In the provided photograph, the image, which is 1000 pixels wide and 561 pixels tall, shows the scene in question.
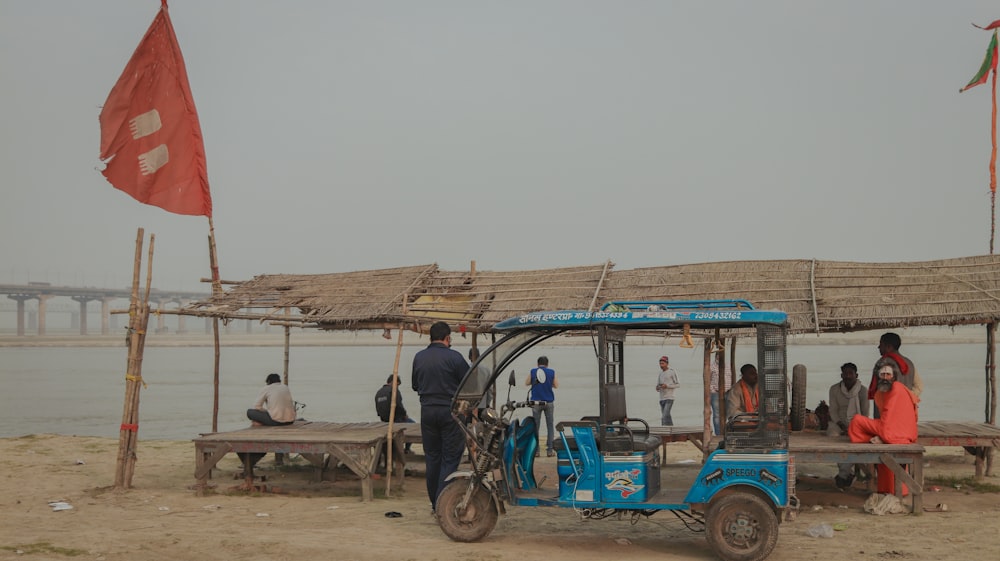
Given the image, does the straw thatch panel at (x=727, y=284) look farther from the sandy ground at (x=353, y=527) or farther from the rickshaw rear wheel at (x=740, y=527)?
the rickshaw rear wheel at (x=740, y=527)

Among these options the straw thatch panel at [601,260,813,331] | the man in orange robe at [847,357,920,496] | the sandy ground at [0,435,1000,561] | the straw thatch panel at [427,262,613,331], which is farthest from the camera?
the straw thatch panel at [427,262,613,331]

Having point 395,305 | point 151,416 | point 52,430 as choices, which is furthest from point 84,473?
point 151,416

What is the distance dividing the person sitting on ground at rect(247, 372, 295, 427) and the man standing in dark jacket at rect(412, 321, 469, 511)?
138 inches

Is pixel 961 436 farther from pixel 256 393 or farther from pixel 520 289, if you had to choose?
pixel 256 393

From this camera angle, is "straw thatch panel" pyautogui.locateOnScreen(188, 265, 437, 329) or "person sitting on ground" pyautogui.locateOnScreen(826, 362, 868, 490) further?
"straw thatch panel" pyautogui.locateOnScreen(188, 265, 437, 329)

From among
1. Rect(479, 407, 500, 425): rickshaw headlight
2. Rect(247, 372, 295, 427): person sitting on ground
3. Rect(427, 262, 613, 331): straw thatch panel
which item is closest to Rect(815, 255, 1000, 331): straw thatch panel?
Rect(427, 262, 613, 331): straw thatch panel

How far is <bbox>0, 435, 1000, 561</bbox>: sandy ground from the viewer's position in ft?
25.9

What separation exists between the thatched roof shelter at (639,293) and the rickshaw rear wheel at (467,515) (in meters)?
3.56

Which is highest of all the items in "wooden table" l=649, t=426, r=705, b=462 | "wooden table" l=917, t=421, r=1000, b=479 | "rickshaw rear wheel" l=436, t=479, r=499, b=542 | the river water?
"wooden table" l=917, t=421, r=1000, b=479

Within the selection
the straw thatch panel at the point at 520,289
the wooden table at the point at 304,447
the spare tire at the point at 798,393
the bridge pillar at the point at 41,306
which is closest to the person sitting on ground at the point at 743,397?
the spare tire at the point at 798,393

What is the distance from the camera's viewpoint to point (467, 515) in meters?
8.19

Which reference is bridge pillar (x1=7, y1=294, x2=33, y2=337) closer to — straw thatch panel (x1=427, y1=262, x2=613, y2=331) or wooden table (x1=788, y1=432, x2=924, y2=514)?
straw thatch panel (x1=427, y1=262, x2=613, y2=331)

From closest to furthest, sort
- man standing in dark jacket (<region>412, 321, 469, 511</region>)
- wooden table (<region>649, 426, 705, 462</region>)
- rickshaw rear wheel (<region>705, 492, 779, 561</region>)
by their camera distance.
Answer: rickshaw rear wheel (<region>705, 492, 779, 561</region>) → man standing in dark jacket (<region>412, 321, 469, 511</region>) → wooden table (<region>649, 426, 705, 462</region>)

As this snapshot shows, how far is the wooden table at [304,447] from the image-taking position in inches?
419
